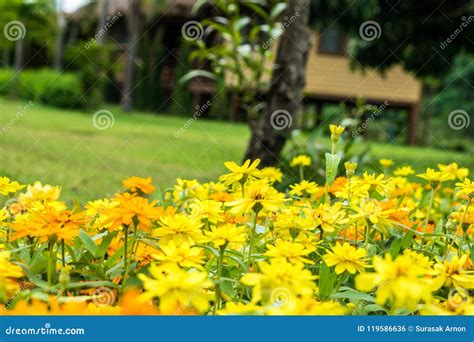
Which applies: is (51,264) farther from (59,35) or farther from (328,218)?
(59,35)

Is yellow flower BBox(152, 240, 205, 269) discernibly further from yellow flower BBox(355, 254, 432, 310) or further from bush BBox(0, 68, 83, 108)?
bush BBox(0, 68, 83, 108)

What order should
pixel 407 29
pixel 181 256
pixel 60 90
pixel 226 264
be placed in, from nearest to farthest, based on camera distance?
pixel 181 256
pixel 226 264
pixel 407 29
pixel 60 90

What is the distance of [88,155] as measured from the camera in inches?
258

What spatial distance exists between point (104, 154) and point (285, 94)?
3.43m

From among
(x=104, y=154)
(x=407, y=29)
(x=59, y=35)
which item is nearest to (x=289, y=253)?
(x=104, y=154)

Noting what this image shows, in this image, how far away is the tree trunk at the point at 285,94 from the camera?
3.58m

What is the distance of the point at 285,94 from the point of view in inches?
142

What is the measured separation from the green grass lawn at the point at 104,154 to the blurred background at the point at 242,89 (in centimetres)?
Result: 2

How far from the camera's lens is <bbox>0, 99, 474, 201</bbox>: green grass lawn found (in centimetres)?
479

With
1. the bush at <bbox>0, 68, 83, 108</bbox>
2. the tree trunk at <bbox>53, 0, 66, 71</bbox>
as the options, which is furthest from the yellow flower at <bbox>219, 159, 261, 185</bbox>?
the tree trunk at <bbox>53, 0, 66, 71</bbox>

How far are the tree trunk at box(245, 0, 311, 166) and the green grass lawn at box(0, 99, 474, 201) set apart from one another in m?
0.97

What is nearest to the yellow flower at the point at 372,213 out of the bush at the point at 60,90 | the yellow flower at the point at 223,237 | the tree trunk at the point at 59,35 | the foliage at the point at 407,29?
the yellow flower at the point at 223,237
